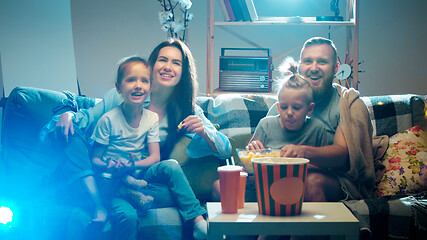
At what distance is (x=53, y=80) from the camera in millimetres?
2271

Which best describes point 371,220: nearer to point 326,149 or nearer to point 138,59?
point 326,149

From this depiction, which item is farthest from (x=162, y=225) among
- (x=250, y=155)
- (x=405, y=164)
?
(x=405, y=164)

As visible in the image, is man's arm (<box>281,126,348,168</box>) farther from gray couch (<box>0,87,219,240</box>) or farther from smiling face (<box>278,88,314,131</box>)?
gray couch (<box>0,87,219,240</box>)

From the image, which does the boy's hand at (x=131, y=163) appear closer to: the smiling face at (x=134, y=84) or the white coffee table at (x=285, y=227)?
the smiling face at (x=134, y=84)

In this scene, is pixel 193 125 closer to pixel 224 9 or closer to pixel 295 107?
pixel 295 107

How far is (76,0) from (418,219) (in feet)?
7.67

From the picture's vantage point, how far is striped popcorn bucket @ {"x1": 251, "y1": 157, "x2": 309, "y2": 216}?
1103 mm

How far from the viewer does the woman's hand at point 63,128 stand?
4.97 ft

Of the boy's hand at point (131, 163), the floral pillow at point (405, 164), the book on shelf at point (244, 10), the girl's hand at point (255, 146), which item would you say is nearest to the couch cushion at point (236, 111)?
the girl's hand at point (255, 146)

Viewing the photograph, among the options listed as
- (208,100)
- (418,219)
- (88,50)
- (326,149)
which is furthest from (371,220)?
(88,50)

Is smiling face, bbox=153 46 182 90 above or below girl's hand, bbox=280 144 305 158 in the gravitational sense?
above

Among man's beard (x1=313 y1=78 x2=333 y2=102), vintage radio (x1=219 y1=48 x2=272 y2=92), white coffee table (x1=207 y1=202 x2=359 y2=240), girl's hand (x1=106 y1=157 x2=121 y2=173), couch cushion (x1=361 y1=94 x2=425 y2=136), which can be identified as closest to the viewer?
white coffee table (x1=207 y1=202 x2=359 y2=240)

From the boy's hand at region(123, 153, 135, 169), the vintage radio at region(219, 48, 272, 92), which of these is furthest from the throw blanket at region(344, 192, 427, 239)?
the vintage radio at region(219, 48, 272, 92)

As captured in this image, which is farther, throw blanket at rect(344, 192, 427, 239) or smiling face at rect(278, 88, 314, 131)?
smiling face at rect(278, 88, 314, 131)
